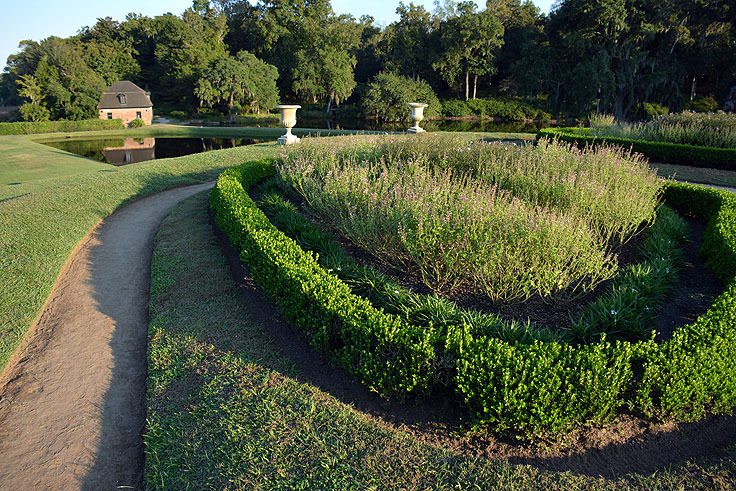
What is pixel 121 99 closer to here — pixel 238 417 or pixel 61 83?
pixel 61 83

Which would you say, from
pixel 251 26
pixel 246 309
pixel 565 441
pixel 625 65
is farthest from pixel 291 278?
pixel 251 26

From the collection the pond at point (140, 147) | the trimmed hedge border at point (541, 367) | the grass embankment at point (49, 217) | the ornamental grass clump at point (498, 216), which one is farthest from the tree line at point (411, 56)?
the trimmed hedge border at point (541, 367)

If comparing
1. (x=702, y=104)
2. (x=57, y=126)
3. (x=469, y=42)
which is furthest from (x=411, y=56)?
(x=57, y=126)

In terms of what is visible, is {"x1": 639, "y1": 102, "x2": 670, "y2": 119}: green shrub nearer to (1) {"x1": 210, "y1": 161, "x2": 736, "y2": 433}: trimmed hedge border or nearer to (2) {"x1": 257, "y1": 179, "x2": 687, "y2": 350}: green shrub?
(2) {"x1": 257, "y1": 179, "x2": 687, "y2": 350}: green shrub

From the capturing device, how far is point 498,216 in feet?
16.6

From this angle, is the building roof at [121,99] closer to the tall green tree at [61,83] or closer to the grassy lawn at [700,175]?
the tall green tree at [61,83]

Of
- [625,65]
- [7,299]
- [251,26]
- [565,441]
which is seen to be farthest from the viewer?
[251,26]

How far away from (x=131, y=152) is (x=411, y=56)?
28.3 metres

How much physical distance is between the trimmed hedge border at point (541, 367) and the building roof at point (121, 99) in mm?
44912

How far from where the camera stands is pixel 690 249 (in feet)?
20.5

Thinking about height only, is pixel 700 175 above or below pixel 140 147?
below

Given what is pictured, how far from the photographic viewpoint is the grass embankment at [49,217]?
527cm

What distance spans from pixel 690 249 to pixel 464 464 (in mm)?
5446

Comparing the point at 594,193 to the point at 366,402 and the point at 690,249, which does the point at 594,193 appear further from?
the point at 366,402
